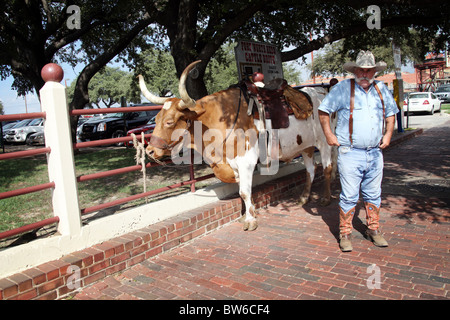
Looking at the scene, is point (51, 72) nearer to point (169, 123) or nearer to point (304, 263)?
point (169, 123)

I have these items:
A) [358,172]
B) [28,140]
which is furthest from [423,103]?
[28,140]

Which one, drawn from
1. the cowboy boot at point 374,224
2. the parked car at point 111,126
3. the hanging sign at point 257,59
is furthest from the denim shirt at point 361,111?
the parked car at point 111,126

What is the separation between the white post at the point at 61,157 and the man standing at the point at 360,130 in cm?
284

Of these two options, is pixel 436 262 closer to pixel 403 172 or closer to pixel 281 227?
pixel 281 227

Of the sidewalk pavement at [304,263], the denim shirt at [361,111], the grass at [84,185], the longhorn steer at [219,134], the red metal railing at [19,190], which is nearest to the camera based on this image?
the red metal railing at [19,190]

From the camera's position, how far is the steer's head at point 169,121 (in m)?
4.53

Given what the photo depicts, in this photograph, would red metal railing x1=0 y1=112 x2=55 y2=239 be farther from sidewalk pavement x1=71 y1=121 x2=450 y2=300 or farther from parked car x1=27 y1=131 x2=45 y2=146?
parked car x1=27 y1=131 x2=45 y2=146

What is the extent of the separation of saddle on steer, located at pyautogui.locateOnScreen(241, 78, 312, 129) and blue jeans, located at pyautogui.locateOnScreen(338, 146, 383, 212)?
1.36m

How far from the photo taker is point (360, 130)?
4277 mm

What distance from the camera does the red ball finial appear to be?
3.79 meters

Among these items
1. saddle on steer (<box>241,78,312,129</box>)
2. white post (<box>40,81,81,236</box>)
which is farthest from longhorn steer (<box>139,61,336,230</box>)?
white post (<box>40,81,81,236</box>)

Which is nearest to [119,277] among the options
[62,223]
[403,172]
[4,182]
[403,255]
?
[62,223]

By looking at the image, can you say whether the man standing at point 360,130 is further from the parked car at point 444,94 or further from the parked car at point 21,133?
the parked car at point 444,94

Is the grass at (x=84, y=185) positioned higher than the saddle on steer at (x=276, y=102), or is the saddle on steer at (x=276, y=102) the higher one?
the saddle on steer at (x=276, y=102)
